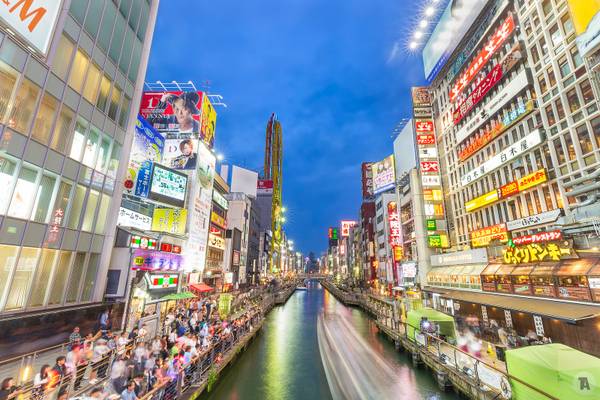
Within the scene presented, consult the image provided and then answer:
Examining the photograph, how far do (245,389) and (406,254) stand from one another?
39252mm

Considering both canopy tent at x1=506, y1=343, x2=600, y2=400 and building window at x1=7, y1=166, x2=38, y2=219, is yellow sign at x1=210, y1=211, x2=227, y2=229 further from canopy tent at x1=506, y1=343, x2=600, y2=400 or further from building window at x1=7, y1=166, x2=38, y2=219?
canopy tent at x1=506, y1=343, x2=600, y2=400

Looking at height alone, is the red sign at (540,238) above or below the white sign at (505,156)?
below

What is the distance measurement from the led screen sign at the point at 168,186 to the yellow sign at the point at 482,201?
33.4 m

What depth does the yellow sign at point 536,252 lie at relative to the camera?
19.0 m

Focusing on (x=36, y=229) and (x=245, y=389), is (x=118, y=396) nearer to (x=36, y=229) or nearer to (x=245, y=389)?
(x=245, y=389)

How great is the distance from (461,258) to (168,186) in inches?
1354

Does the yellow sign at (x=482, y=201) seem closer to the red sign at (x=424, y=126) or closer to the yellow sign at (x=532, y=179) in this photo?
the yellow sign at (x=532, y=179)

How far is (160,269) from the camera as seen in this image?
95.5ft

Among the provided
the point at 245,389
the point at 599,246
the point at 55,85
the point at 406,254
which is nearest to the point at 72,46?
the point at 55,85

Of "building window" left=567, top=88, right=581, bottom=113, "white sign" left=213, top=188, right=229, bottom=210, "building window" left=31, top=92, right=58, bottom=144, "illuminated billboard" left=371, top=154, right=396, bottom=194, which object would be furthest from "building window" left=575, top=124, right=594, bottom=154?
"white sign" left=213, top=188, right=229, bottom=210

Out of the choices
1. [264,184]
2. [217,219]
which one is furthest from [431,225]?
[264,184]

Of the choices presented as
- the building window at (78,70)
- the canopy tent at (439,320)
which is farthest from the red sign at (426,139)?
the building window at (78,70)

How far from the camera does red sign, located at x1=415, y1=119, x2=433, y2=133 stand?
132ft

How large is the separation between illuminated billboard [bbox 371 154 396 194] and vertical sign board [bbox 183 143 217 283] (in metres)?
34.7
